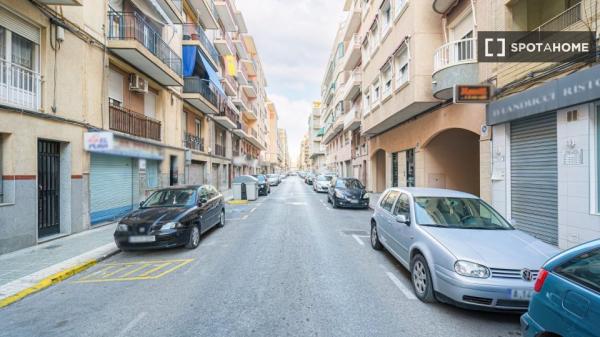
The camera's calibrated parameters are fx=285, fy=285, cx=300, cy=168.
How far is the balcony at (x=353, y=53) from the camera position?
829 inches

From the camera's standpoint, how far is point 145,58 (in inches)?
422

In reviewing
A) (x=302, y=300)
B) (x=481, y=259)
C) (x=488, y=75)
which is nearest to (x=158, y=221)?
(x=302, y=300)

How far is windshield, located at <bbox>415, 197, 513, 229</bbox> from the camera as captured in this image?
14.9 feet

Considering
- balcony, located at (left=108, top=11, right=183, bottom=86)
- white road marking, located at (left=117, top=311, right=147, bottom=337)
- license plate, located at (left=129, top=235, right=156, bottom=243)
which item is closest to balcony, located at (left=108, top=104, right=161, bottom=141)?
balcony, located at (left=108, top=11, right=183, bottom=86)

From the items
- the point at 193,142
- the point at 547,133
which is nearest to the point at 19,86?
the point at 193,142

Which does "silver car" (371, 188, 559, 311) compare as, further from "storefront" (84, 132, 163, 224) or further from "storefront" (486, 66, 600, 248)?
"storefront" (84, 132, 163, 224)

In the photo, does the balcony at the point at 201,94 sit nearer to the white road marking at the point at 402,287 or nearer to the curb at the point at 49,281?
the curb at the point at 49,281

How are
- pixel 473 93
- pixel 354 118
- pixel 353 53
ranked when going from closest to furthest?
pixel 473 93 → pixel 353 53 → pixel 354 118

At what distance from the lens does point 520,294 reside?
3.19m

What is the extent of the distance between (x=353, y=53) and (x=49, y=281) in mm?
21960

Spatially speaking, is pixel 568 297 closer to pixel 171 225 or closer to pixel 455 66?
pixel 171 225

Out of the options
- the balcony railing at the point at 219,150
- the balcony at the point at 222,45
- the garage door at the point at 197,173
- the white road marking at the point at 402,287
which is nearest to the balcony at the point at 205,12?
the balcony at the point at 222,45

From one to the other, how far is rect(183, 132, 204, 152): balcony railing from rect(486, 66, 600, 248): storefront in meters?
15.6

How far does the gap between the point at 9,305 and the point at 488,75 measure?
38.4 ft
